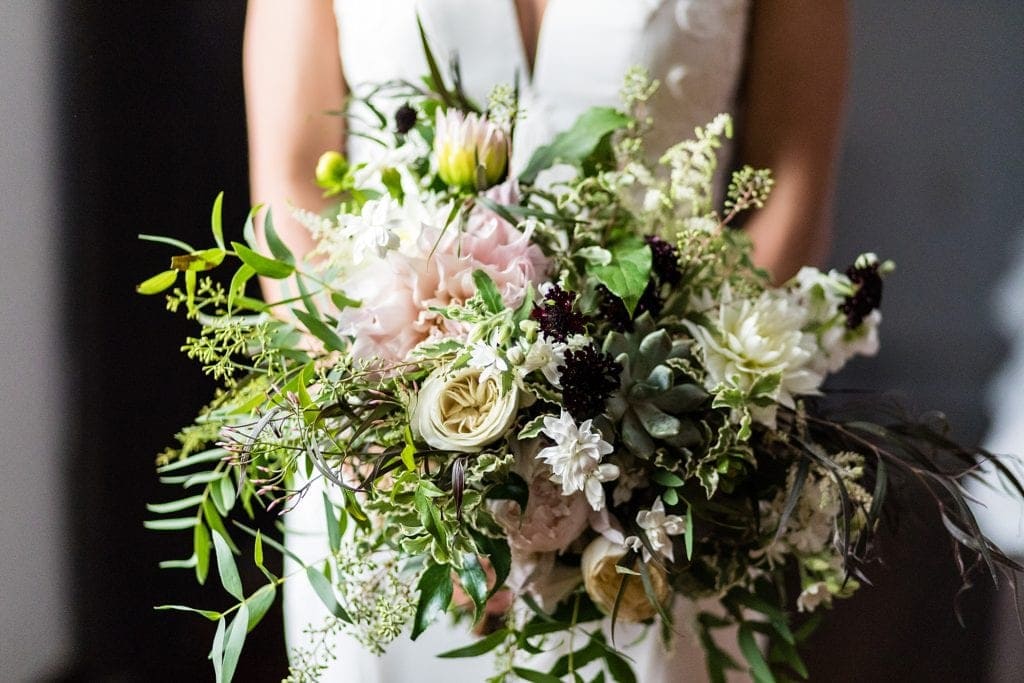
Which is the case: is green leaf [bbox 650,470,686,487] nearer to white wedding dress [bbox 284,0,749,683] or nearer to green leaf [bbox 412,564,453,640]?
green leaf [bbox 412,564,453,640]

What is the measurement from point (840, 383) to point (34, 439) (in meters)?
0.86

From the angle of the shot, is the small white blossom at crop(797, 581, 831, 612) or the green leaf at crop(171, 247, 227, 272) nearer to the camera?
the green leaf at crop(171, 247, 227, 272)

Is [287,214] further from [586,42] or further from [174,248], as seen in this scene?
[586,42]

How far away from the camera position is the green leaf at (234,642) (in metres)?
0.58

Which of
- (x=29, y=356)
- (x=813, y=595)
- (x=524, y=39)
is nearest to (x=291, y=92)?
(x=524, y=39)

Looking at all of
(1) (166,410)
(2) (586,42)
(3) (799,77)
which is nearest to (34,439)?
(1) (166,410)

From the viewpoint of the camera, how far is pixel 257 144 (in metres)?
0.92

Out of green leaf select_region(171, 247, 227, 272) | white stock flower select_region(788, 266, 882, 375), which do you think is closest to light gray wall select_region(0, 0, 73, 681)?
green leaf select_region(171, 247, 227, 272)

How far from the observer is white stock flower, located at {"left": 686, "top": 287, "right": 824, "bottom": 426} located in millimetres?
617

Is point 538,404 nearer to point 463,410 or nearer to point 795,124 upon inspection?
point 463,410

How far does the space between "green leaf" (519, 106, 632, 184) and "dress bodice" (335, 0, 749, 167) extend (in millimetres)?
162

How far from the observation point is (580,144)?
0.69m

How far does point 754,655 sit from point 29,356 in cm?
68

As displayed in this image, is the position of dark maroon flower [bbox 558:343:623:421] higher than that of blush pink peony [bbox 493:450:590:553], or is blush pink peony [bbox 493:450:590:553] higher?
dark maroon flower [bbox 558:343:623:421]
